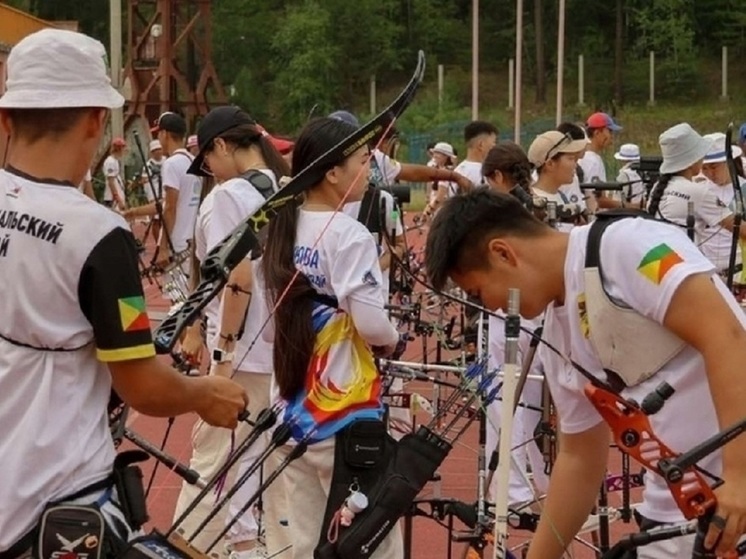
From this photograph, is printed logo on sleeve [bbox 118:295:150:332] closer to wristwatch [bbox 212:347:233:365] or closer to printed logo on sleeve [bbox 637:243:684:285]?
printed logo on sleeve [bbox 637:243:684:285]

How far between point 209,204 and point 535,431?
1.94m

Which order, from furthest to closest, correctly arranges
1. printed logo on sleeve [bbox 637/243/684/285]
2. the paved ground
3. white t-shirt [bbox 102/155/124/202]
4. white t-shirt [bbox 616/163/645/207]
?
white t-shirt [bbox 102/155/124/202]
white t-shirt [bbox 616/163/645/207]
the paved ground
printed logo on sleeve [bbox 637/243/684/285]

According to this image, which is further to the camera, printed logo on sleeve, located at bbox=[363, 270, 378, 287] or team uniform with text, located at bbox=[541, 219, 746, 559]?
printed logo on sleeve, located at bbox=[363, 270, 378, 287]

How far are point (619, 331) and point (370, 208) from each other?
4.46 metres

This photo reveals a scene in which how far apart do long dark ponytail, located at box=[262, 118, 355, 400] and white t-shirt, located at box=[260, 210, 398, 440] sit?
0.10 ft

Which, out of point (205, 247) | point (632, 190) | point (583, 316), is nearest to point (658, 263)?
point (583, 316)

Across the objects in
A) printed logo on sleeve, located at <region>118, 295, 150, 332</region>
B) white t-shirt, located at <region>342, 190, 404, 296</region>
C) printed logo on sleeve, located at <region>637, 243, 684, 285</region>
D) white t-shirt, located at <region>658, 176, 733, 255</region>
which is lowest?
white t-shirt, located at <region>658, 176, 733, 255</region>

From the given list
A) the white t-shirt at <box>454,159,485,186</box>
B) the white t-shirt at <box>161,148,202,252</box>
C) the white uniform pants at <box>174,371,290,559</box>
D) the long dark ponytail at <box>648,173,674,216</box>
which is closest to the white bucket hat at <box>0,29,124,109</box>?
the white uniform pants at <box>174,371,290,559</box>

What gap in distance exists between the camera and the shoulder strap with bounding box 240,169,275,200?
6.27m

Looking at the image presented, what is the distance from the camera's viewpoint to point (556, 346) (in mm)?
3873

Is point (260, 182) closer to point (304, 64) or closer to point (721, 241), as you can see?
point (721, 241)

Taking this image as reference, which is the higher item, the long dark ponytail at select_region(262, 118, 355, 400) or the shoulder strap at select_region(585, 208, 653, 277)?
the shoulder strap at select_region(585, 208, 653, 277)

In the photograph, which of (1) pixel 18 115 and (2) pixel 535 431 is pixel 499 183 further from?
(1) pixel 18 115

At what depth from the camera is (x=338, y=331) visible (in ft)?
16.4
